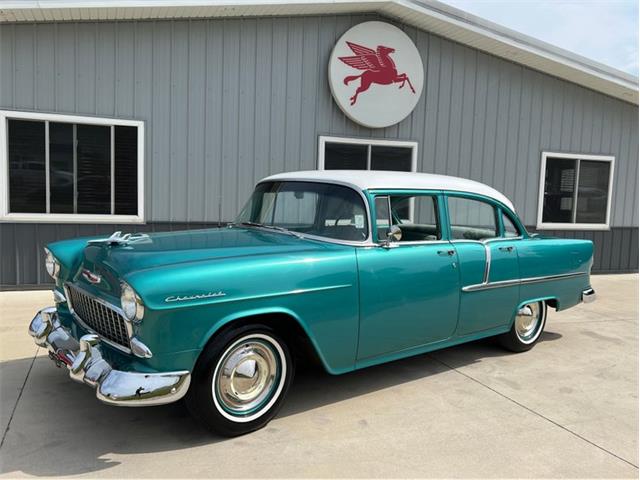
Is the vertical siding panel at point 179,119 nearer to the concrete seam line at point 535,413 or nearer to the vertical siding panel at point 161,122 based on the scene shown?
the vertical siding panel at point 161,122

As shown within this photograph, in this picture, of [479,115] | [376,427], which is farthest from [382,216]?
[479,115]

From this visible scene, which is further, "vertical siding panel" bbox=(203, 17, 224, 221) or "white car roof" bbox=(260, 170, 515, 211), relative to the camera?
"vertical siding panel" bbox=(203, 17, 224, 221)

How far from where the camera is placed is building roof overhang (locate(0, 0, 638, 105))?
6.54 metres

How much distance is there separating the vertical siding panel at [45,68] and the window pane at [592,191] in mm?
9411

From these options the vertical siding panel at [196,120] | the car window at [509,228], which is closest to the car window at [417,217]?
the car window at [509,228]

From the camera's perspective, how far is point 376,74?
8336 mm

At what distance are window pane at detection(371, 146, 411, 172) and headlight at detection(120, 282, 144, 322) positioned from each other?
626 centimetres

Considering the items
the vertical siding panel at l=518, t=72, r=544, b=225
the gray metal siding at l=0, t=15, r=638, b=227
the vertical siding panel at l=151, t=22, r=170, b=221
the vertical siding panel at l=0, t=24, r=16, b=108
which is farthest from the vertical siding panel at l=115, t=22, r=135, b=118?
the vertical siding panel at l=518, t=72, r=544, b=225

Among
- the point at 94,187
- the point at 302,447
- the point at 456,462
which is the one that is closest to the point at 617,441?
the point at 456,462

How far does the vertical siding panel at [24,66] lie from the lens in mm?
6691

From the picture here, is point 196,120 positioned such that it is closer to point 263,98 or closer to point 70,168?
point 263,98

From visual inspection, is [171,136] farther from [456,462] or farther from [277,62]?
[456,462]

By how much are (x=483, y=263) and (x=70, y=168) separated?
5.72 m

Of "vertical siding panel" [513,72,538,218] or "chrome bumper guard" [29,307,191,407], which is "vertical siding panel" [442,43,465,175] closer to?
"vertical siding panel" [513,72,538,218]
